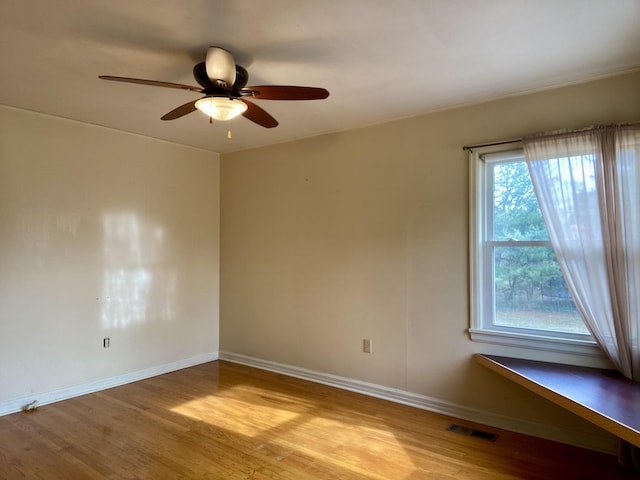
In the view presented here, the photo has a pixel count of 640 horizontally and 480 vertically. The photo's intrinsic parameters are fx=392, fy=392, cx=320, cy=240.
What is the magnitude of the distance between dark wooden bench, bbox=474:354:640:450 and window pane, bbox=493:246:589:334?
11.4 inches

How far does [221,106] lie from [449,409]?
112 inches

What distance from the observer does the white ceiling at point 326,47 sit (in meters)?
1.89

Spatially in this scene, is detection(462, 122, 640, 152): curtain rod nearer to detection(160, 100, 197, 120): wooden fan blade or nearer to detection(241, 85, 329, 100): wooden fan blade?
detection(241, 85, 329, 100): wooden fan blade

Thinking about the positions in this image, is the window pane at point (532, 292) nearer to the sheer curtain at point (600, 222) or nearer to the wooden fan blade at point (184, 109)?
the sheer curtain at point (600, 222)

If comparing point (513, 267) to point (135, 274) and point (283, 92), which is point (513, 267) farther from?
point (135, 274)

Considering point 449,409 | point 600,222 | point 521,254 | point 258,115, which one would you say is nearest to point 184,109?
point 258,115

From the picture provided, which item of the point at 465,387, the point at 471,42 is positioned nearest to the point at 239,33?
the point at 471,42

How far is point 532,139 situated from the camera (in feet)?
9.07

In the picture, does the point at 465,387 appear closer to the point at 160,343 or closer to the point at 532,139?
the point at 532,139

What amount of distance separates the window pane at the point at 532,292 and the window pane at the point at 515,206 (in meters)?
0.12

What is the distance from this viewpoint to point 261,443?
2703 mm

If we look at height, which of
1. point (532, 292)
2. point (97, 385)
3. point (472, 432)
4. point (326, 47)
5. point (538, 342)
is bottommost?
point (472, 432)

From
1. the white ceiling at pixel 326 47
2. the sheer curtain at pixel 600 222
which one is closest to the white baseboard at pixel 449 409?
the sheer curtain at pixel 600 222

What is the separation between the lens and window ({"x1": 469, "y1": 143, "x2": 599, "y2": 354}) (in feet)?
9.16
